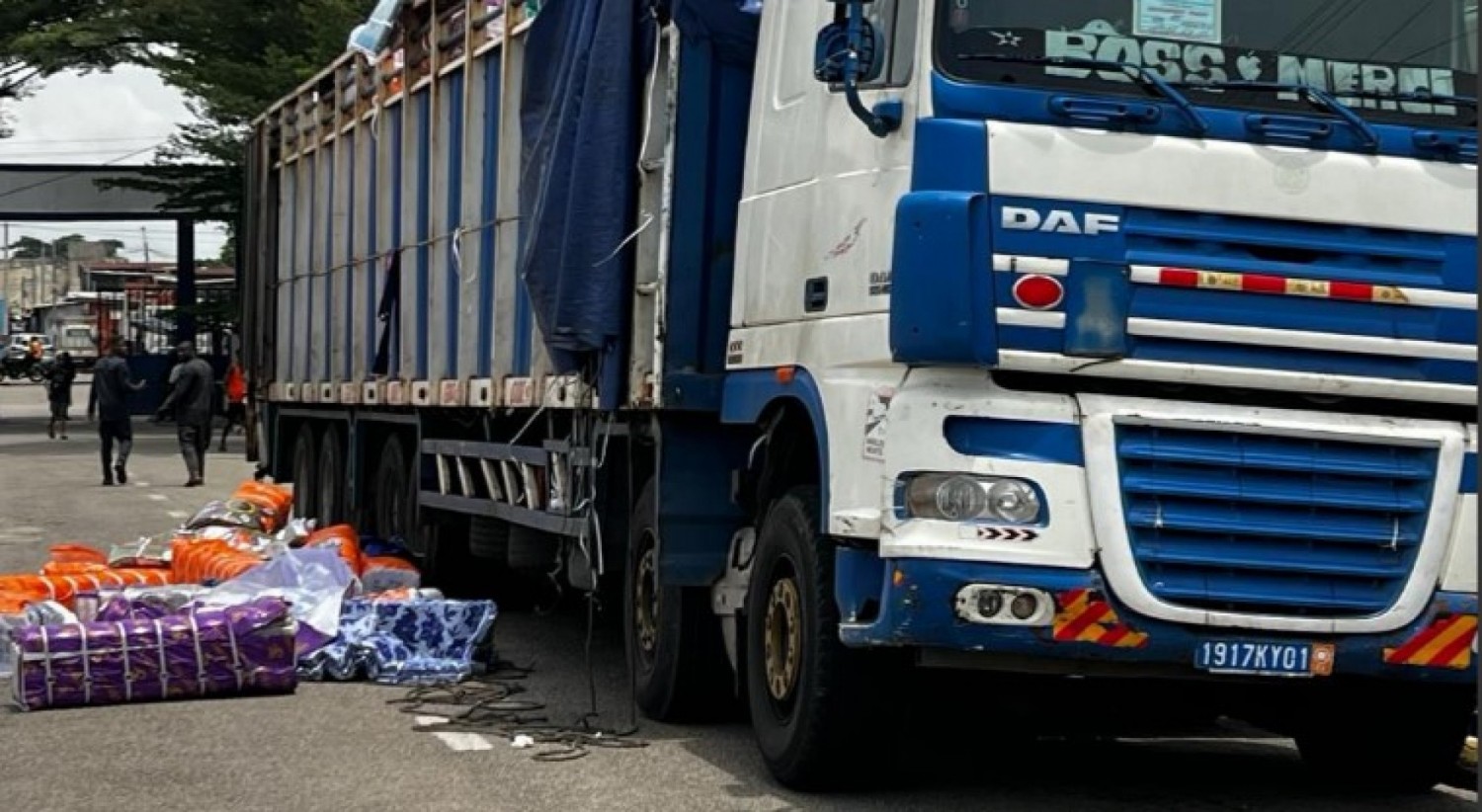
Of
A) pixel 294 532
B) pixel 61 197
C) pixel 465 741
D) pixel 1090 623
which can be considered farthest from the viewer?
pixel 61 197

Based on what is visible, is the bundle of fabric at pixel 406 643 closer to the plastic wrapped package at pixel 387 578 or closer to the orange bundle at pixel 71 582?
the plastic wrapped package at pixel 387 578

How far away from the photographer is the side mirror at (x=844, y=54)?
732 cm

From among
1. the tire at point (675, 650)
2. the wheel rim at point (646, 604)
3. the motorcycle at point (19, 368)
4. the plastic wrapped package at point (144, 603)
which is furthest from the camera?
the motorcycle at point (19, 368)

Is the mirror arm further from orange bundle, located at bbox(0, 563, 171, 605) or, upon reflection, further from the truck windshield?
orange bundle, located at bbox(0, 563, 171, 605)

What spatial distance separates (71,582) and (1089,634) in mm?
6800

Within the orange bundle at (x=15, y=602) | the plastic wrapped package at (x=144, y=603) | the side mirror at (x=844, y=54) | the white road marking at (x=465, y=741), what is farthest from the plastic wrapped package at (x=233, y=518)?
the side mirror at (x=844, y=54)

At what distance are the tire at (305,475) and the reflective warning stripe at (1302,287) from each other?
11510mm

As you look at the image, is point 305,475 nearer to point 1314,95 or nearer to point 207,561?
point 207,561

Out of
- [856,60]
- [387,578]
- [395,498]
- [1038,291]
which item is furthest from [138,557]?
[1038,291]

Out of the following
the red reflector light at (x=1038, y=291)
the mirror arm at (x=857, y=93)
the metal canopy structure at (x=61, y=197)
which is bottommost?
the red reflector light at (x=1038, y=291)

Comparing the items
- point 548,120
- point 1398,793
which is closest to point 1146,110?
point 1398,793

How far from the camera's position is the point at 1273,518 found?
719 cm

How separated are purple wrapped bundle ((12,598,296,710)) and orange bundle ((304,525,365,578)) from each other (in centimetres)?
244

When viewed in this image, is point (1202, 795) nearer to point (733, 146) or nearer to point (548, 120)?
point (733, 146)
